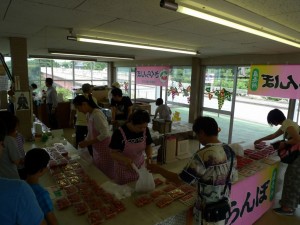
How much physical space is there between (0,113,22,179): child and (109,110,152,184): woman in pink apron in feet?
2.88

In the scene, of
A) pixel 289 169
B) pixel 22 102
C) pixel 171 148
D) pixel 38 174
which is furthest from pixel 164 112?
pixel 38 174

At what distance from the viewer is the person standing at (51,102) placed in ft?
20.4

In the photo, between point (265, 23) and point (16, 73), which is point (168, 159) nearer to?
point (265, 23)

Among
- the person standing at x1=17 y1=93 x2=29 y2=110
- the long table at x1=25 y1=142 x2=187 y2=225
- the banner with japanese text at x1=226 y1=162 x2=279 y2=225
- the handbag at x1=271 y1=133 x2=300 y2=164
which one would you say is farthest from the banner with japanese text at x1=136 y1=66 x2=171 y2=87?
the long table at x1=25 y1=142 x2=187 y2=225

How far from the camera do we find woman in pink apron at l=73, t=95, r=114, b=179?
263 centimetres

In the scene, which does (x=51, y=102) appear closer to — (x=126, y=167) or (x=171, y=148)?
(x=171, y=148)

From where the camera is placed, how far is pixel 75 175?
2.25 metres

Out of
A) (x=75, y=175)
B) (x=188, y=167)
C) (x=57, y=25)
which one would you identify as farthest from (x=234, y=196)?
(x=57, y=25)

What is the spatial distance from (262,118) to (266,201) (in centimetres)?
708

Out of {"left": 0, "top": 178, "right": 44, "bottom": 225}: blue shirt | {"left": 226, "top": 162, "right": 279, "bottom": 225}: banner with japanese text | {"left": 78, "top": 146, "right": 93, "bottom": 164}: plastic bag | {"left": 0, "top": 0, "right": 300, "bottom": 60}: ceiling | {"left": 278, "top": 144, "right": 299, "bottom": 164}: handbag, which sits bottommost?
{"left": 226, "top": 162, "right": 279, "bottom": 225}: banner with japanese text

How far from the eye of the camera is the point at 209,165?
5.32 feet

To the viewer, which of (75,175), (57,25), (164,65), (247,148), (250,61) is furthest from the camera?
(164,65)

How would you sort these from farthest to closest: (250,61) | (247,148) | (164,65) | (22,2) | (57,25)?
1. (164,65)
2. (250,61)
3. (247,148)
4. (57,25)
5. (22,2)

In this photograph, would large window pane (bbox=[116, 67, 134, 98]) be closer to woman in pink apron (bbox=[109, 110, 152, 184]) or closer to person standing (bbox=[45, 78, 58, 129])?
person standing (bbox=[45, 78, 58, 129])
